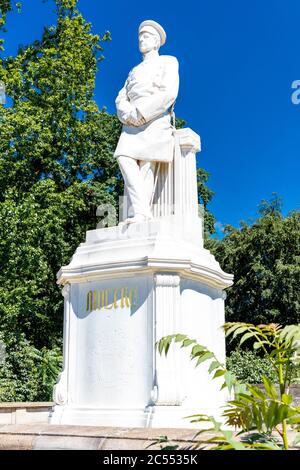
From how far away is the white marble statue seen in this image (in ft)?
23.1

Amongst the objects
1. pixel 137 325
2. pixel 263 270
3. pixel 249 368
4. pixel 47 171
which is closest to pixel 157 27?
pixel 137 325

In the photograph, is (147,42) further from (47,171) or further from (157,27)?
(47,171)

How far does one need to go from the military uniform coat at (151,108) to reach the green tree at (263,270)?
752 inches

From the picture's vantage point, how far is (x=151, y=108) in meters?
7.07

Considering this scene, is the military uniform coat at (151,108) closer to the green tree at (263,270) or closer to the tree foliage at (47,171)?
the tree foliage at (47,171)

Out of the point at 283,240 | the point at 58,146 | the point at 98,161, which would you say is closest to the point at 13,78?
the point at 58,146

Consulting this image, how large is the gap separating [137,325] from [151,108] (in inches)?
102

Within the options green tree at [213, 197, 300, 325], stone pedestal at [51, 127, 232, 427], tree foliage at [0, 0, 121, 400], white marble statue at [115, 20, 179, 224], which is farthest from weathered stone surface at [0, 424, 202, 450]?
green tree at [213, 197, 300, 325]

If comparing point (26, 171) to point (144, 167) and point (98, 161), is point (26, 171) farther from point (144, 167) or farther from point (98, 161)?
point (144, 167)

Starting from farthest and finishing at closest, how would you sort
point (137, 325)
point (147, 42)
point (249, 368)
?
point (249, 368) → point (147, 42) → point (137, 325)

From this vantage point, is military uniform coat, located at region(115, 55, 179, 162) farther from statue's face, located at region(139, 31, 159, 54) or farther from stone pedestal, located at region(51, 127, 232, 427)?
stone pedestal, located at region(51, 127, 232, 427)

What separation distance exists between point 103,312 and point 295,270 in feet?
65.2

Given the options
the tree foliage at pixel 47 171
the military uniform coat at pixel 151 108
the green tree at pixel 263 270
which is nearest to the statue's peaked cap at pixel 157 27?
the military uniform coat at pixel 151 108

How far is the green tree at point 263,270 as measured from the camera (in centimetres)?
2566
